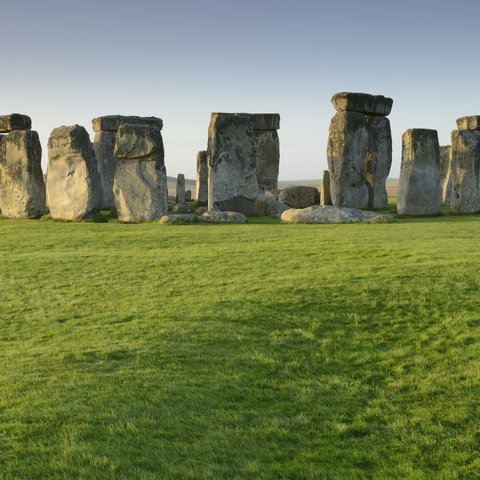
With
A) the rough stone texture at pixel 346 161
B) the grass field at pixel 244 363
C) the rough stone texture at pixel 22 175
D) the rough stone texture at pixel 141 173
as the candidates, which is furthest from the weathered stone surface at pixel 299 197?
the grass field at pixel 244 363

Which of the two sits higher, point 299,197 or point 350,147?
point 350,147

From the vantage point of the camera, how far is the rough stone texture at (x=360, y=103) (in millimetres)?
22375

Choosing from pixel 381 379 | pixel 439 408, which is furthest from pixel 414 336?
pixel 439 408

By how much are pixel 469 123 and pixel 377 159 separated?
12.0ft

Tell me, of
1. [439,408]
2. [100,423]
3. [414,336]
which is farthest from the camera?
[414,336]

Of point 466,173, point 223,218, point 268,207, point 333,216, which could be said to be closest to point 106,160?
point 268,207

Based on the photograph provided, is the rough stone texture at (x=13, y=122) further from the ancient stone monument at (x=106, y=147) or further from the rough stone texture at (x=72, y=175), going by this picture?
the ancient stone monument at (x=106, y=147)

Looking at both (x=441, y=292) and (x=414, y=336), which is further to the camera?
(x=441, y=292)

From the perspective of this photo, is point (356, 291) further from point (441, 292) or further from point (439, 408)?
point (439, 408)

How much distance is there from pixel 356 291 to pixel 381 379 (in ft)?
9.02

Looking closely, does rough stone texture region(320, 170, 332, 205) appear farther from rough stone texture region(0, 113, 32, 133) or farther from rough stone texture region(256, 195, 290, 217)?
rough stone texture region(0, 113, 32, 133)

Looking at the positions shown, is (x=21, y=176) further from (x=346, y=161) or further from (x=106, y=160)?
(x=346, y=161)

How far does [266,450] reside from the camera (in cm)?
522

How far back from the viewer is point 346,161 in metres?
22.1
